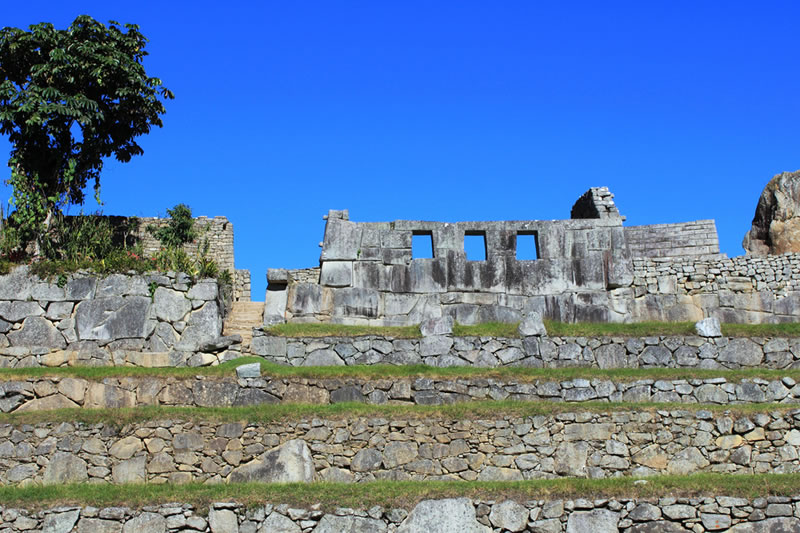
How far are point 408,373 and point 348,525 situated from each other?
426 centimetres

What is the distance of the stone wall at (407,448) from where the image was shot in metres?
13.8

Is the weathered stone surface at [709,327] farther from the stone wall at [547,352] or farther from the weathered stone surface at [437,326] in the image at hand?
the weathered stone surface at [437,326]

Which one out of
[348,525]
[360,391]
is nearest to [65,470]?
[348,525]

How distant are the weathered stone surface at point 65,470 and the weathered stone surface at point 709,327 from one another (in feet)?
37.3

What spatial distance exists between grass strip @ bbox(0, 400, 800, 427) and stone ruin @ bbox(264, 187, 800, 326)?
3.91m

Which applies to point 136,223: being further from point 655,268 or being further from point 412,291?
point 655,268

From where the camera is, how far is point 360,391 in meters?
15.5

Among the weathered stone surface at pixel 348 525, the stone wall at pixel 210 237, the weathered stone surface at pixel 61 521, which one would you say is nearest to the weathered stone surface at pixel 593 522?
the weathered stone surface at pixel 348 525

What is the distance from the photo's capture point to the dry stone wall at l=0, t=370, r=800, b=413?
50.1 feet

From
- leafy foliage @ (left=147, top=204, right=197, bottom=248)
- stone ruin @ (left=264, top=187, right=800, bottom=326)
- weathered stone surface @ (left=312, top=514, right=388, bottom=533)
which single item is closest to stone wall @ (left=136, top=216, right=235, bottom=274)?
leafy foliage @ (left=147, top=204, right=197, bottom=248)

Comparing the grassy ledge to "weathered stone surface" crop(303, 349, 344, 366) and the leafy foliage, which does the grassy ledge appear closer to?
"weathered stone surface" crop(303, 349, 344, 366)

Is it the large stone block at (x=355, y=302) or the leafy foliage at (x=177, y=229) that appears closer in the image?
the large stone block at (x=355, y=302)

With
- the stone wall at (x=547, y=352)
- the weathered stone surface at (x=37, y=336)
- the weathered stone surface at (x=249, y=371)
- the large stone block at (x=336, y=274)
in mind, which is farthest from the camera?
the large stone block at (x=336, y=274)

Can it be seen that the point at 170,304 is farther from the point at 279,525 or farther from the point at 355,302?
the point at 279,525
